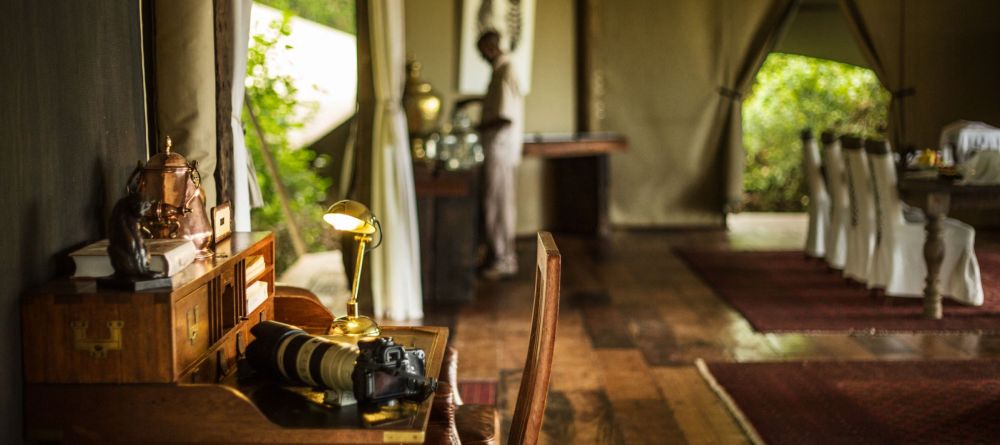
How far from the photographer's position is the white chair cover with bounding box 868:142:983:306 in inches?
230

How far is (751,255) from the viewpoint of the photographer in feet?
26.5

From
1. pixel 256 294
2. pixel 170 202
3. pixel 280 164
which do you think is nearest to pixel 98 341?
pixel 170 202

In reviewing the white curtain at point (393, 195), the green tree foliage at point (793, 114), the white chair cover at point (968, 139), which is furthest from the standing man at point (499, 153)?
the green tree foliage at point (793, 114)

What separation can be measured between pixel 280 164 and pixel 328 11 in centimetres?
278

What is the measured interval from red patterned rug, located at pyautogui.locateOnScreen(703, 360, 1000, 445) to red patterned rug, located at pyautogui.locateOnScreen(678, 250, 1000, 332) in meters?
0.81

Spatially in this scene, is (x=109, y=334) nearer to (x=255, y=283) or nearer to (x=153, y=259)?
(x=153, y=259)

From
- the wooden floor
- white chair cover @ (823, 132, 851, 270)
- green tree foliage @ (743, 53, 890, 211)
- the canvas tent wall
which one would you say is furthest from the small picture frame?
green tree foliage @ (743, 53, 890, 211)

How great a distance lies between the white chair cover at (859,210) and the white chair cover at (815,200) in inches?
27.8

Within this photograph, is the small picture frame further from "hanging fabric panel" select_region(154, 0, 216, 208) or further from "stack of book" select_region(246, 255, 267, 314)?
"hanging fabric panel" select_region(154, 0, 216, 208)

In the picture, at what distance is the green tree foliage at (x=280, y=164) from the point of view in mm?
7457

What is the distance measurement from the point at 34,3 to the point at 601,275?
555 centimetres

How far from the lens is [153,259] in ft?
6.33

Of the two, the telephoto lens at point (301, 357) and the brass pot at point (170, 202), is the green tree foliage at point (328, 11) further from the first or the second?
the telephoto lens at point (301, 357)

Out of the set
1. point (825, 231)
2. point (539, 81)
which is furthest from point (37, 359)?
point (539, 81)
